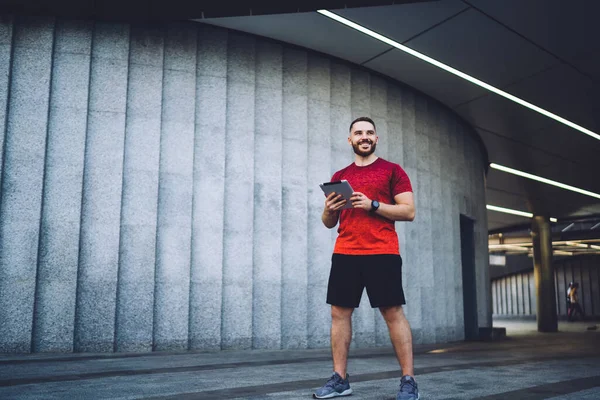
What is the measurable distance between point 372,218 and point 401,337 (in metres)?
0.79

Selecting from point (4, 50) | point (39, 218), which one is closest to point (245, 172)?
point (39, 218)

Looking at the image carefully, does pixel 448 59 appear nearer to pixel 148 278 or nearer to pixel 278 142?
pixel 278 142

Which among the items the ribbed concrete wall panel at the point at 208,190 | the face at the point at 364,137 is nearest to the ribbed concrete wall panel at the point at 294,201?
the ribbed concrete wall panel at the point at 208,190

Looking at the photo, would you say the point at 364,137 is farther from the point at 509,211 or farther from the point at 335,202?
the point at 509,211

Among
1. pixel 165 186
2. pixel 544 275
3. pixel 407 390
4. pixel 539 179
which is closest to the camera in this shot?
pixel 407 390

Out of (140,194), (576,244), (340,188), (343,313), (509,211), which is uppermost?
(509,211)

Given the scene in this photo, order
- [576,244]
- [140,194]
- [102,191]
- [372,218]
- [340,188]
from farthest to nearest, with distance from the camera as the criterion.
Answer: [576,244]
[140,194]
[102,191]
[372,218]
[340,188]

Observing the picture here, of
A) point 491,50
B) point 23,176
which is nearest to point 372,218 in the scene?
point 23,176

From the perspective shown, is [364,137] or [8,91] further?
[8,91]

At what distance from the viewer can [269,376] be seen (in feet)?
14.4

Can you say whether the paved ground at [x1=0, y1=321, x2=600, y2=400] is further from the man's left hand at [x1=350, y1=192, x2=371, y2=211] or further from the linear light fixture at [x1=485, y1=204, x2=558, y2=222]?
the linear light fixture at [x1=485, y1=204, x2=558, y2=222]

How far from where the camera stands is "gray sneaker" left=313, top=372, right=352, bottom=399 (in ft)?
10.5

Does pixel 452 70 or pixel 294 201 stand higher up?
pixel 452 70

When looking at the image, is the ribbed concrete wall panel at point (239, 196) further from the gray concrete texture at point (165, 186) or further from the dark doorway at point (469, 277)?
the dark doorway at point (469, 277)
